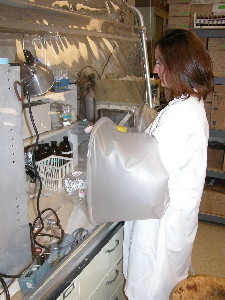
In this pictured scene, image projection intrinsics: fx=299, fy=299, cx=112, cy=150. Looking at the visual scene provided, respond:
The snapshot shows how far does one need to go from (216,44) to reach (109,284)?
6.90 ft

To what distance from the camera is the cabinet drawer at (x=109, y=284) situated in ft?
4.34

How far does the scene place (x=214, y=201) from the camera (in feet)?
9.07

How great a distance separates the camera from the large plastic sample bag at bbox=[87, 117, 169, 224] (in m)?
1.05

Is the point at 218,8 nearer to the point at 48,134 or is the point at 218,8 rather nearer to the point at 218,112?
the point at 218,112

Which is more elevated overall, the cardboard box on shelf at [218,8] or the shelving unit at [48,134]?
the cardboard box on shelf at [218,8]

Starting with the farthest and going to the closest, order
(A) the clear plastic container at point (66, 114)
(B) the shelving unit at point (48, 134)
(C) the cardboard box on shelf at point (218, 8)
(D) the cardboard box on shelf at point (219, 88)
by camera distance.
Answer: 1. (D) the cardboard box on shelf at point (219, 88)
2. (C) the cardboard box on shelf at point (218, 8)
3. (A) the clear plastic container at point (66, 114)
4. (B) the shelving unit at point (48, 134)

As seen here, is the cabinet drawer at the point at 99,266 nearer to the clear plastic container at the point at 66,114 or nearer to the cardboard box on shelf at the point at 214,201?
the clear plastic container at the point at 66,114

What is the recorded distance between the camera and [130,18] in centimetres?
194

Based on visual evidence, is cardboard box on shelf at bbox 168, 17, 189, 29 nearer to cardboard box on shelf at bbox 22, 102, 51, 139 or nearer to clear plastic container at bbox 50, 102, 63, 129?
clear plastic container at bbox 50, 102, 63, 129

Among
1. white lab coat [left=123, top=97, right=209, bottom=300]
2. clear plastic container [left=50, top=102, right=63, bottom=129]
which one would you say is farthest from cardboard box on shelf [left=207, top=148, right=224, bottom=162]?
clear plastic container [left=50, top=102, right=63, bottom=129]

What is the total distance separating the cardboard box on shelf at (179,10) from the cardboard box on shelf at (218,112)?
29.1 inches

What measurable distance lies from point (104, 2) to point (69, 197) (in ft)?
3.79

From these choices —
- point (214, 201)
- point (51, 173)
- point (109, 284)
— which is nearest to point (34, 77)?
point (51, 173)

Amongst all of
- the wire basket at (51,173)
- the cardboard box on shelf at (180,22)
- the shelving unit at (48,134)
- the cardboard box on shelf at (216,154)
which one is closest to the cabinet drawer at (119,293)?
the wire basket at (51,173)
